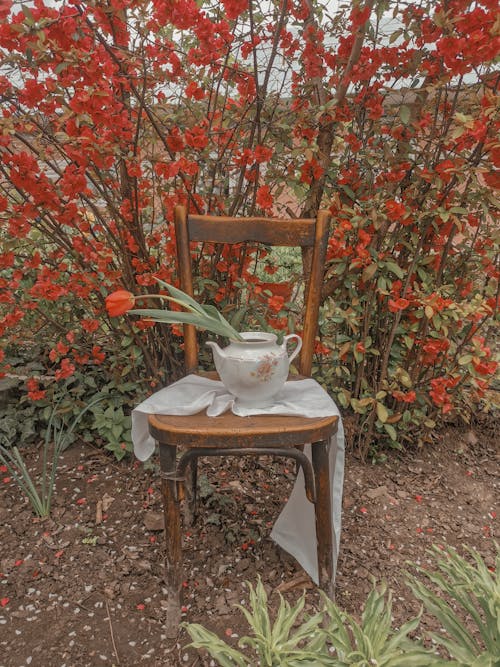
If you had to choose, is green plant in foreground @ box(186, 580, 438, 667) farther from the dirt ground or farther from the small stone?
the small stone

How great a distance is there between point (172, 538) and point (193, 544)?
1.31 ft

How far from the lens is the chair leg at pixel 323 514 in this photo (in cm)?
124

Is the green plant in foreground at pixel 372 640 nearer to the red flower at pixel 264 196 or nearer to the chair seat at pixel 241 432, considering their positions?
the chair seat at pixel 241 432

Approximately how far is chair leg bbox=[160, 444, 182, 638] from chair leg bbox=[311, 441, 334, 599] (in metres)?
0.33

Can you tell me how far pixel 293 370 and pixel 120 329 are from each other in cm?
65

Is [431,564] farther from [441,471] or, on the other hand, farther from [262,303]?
[262,303]

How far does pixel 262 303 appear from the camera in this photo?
1.86m

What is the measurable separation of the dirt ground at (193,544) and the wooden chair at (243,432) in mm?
147

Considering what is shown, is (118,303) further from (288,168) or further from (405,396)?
(405,396)

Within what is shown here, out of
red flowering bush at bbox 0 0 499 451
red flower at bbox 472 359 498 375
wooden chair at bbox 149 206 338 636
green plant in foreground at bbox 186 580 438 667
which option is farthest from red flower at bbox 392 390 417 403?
green plant in foreground at bbox 186 580 438 667

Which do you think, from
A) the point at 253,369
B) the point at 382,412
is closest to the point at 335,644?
the point at 253,369

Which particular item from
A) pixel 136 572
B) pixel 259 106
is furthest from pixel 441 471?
pixel 259 106

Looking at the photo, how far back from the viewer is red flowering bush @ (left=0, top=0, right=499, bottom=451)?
1.42 meters

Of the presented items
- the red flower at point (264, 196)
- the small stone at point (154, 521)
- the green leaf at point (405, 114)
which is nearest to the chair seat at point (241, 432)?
the small stone at point (154, 521)
